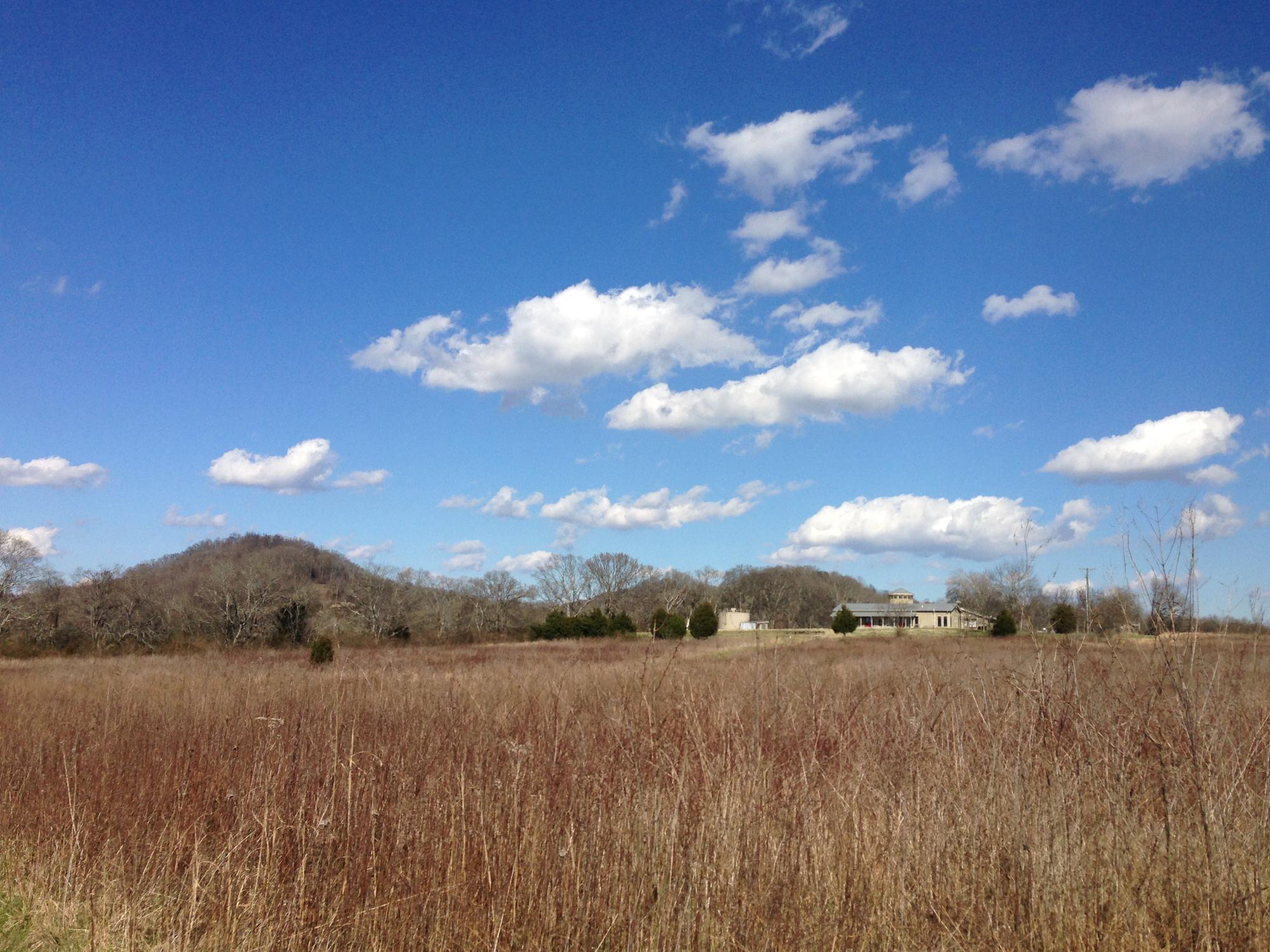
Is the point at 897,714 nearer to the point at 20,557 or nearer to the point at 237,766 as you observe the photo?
the point at 237,766

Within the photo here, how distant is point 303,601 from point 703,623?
23.1 meters

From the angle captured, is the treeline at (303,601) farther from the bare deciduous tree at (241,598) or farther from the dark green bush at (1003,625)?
the dark green bush at (1003,625)

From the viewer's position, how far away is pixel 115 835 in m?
5.29

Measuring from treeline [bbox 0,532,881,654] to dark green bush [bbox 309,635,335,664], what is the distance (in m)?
0.60

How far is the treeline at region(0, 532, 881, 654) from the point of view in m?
36.7

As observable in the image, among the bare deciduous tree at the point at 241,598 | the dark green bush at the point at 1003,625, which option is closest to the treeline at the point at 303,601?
the bare deciduous tree at the point at 241,598

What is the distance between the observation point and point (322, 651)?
768 inches

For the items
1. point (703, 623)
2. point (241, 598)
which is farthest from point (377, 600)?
point (703, 623)

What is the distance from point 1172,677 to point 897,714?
352 centimetres

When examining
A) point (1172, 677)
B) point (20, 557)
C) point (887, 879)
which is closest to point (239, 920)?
point (887, 879)

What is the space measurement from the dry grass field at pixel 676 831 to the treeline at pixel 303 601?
5.99 meters

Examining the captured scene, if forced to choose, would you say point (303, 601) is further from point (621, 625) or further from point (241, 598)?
point (621, 625)

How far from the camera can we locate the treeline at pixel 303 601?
36.7m

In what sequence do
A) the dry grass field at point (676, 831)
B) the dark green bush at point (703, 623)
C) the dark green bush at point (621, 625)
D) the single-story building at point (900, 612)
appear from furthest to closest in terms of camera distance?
the single-story building at point (900, 612) < the dark green bush at point (621, 625) < the dark green bush at point (703, 623) < the dry grass field at point (676, 831)
